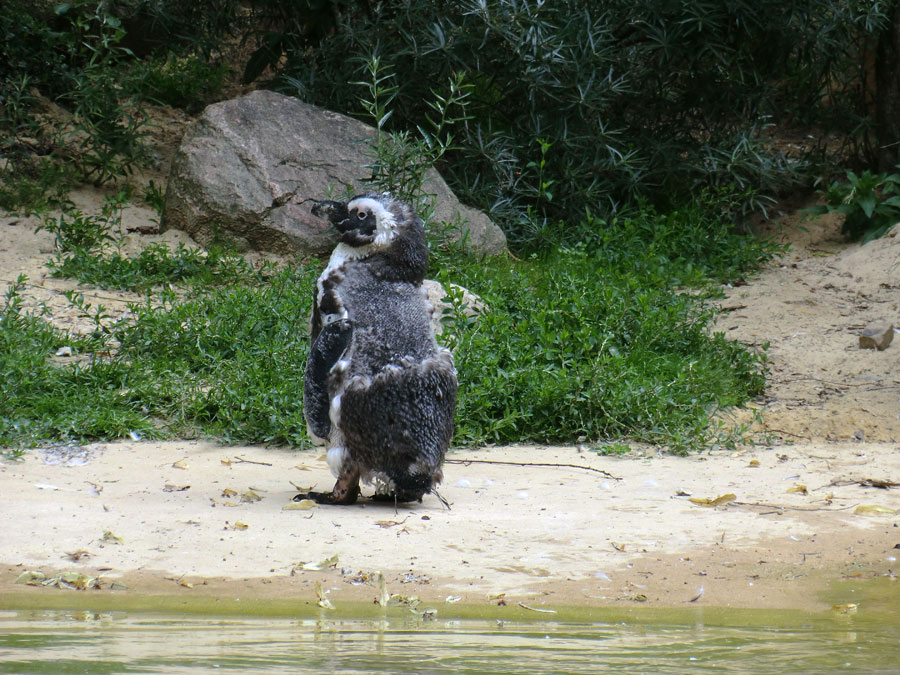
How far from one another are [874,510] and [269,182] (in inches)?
237

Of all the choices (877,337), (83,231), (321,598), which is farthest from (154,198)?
(321,598)

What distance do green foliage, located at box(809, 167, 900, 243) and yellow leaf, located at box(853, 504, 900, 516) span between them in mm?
5951

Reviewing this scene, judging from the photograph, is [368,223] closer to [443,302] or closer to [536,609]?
[536,609]

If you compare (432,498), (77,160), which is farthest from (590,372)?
(77,160)

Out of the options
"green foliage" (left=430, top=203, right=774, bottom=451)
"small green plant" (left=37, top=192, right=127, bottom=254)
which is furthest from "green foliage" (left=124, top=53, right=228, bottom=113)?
"green foliage" (left=430, top=203, right=774, bottom=451)

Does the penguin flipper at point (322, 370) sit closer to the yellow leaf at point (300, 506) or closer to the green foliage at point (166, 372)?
A: the yellow leaf at point (300, 506)

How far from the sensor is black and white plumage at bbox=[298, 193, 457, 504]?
4.74m

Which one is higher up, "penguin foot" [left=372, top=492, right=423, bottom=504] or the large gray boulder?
the large gray boulder

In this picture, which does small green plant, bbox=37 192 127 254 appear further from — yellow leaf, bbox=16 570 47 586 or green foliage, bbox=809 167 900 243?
green foliage, bbox=809 167 900 243

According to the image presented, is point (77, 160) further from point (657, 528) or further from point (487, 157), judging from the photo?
point (657, 528)

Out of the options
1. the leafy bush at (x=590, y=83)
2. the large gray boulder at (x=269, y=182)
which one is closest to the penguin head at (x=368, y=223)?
the large gray boulder at (x=269, y=182)

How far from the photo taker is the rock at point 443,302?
24.1ft

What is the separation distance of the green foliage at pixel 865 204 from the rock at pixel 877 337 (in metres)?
2.58

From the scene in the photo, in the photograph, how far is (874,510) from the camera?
4949mm
